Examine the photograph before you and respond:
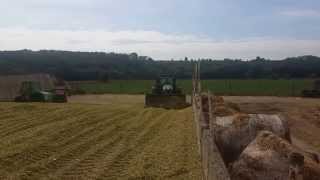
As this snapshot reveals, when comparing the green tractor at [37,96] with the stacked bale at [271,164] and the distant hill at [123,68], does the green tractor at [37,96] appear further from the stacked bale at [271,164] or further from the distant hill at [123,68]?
the distant hill at [123,68]

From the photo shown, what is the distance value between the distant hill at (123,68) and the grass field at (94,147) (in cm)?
8922

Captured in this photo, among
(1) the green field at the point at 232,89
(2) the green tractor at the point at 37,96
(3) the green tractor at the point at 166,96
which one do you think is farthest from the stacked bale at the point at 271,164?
Answer: (1) the green field at the point at 232,89

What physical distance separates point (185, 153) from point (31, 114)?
11.3 metres

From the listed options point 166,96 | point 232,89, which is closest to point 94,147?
point 166,96

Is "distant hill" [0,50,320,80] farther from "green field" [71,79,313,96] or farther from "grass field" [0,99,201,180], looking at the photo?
"grass field" [0,99,201,180]

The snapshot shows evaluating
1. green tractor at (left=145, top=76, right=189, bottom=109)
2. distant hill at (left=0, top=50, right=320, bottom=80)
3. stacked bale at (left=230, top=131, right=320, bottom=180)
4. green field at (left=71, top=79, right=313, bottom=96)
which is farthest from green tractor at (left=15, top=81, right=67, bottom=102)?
distant hill at (left=0, top=50, right=320, bottom=80)

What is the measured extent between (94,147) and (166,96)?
27414 millimetres

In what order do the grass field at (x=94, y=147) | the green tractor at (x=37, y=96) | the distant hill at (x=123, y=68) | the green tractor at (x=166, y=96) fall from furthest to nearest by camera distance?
the distant hill at (x=123, y=68), the green tractor at (x=37, y=96), the green tractor at (x=166, y=96), the grass field at (x=94, y=147)

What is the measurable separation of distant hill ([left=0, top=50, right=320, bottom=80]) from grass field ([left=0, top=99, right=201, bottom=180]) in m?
89.2

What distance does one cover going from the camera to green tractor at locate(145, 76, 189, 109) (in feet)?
133

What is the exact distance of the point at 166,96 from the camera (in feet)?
141

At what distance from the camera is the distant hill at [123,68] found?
4828 inches

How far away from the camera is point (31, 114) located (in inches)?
947

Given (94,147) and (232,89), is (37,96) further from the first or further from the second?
(232,89)
